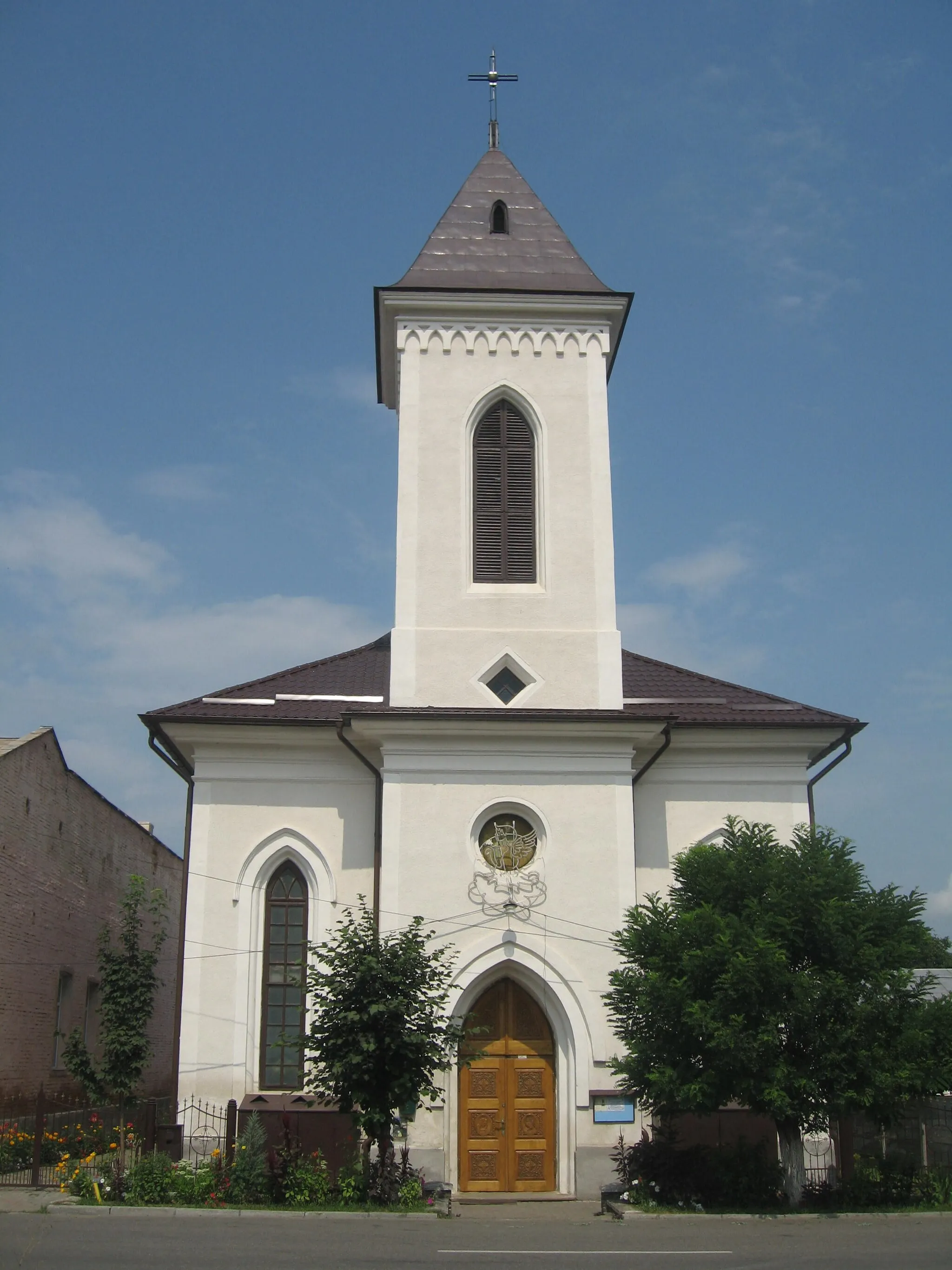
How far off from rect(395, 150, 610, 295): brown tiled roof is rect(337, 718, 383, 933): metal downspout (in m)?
7.49

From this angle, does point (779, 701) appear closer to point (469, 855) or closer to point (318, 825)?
point (469, 855)

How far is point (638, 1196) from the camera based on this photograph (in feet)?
51.5

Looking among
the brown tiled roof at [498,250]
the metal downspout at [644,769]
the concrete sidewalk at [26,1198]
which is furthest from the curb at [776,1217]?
the brown tiled roof at [498,250]

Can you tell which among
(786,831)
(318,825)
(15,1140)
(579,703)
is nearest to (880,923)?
(786,831)

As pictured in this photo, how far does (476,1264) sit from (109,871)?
1851cm

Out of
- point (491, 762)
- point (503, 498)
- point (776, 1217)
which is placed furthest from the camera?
point (503, 498)

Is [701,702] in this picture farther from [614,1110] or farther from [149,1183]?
[149,1183]

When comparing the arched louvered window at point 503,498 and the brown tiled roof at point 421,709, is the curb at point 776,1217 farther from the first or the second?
the arched louvered window at point 503,498

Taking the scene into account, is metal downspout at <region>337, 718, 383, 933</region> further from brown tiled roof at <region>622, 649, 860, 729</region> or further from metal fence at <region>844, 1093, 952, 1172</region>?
metal fence at <region>844, 1093, 952, 1172</region>

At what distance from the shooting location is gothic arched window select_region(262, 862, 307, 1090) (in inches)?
718

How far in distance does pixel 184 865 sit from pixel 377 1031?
5.65 m

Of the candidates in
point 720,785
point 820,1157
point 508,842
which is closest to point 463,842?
point 508,842

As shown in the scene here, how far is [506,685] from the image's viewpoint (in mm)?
19062

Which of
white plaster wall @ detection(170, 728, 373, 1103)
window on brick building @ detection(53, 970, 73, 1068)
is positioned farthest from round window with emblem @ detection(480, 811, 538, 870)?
window on brick building @ detection(53, 970, 73, 1068)
